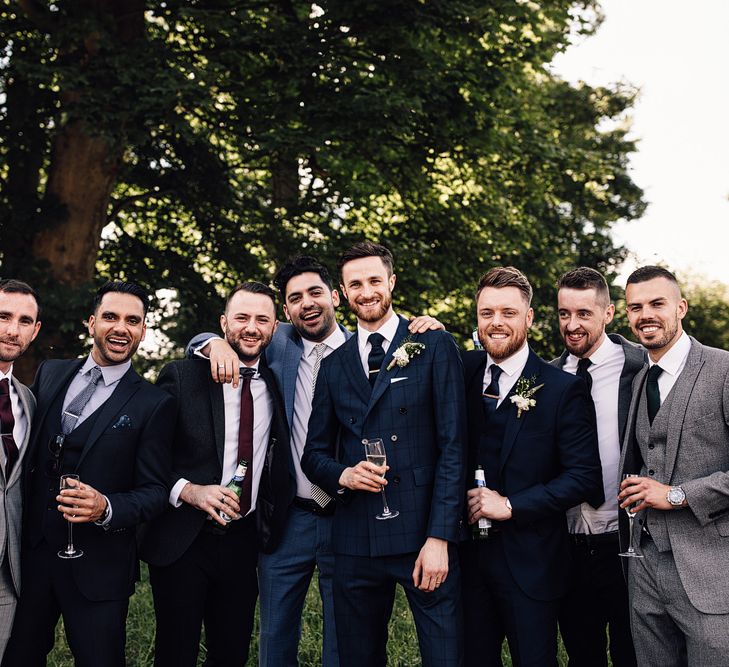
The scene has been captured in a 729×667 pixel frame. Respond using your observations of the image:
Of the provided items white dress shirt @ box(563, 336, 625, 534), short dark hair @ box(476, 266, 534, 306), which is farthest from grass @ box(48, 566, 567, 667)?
short dark hair @ box(476, 266, 534, 306)

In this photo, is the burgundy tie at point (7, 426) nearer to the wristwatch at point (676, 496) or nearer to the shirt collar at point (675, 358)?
the wristwatch at point (676, 496)

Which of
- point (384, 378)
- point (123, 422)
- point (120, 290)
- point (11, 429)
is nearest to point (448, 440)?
point (384, 378)

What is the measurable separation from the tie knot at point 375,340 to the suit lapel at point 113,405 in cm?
142

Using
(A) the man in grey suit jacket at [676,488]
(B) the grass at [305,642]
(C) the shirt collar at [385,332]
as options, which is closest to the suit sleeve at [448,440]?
(C) the shirt collar at [385,332]

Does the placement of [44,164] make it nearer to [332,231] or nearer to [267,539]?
[332,231]

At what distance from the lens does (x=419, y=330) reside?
14.5 feet

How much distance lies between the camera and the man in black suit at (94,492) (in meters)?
4.14

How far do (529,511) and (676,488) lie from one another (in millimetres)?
766

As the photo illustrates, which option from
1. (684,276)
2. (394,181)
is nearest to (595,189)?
(394,181)

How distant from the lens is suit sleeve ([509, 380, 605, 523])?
13.5 ft

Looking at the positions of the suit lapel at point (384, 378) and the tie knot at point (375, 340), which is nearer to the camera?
the suit lapel at point (384, 378)

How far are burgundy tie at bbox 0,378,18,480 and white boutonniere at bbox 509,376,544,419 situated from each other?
2.83 metres

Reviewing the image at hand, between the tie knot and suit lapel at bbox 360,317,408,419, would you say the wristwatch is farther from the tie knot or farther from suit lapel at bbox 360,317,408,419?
the tie knot

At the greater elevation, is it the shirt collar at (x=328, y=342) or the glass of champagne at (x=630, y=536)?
the shirt collar at (x=328, y=342)
